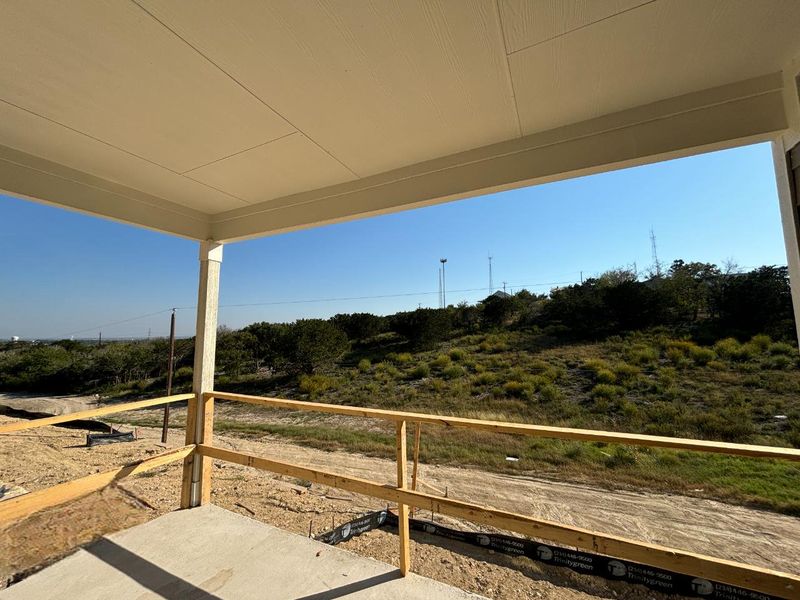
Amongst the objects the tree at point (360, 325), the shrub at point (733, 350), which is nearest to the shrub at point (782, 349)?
the shrub at point (733, 350)

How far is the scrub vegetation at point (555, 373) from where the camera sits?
294 inches

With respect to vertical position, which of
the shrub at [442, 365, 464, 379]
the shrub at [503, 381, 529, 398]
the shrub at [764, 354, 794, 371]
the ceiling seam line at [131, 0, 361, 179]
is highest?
the ceiling seam line at [131, 0, 361, 179]

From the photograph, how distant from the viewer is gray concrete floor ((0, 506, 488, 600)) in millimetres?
1574

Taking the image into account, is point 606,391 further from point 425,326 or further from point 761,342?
point 425,326

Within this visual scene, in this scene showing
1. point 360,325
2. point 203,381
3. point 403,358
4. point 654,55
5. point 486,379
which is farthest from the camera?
point 360,325

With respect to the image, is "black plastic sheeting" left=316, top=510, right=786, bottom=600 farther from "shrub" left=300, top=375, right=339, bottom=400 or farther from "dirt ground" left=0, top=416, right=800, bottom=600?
"shrub" left=300, top=375, right=339, bottom=400

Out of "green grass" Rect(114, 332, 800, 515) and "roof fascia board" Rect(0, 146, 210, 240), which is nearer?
"roof fascia board" Rect(0, 146, 210, 240)

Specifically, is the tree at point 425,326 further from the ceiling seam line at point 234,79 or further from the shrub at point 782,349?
the ceiling seam line at point 234,79

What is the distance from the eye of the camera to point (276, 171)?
191cm

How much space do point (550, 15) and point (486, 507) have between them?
1.72 meters

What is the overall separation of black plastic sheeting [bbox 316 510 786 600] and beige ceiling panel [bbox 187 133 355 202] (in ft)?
8.32

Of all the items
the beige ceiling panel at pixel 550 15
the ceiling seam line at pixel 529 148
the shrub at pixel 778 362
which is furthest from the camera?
the shrub at pixel 778 362

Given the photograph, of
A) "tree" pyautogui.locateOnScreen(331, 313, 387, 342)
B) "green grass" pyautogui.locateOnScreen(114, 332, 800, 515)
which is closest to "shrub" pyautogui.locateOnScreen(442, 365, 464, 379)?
"green grass" pyautogui.locateOnScreen(114, 332, 800, 515)

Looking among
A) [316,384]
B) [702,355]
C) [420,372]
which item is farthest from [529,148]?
[702,355]
